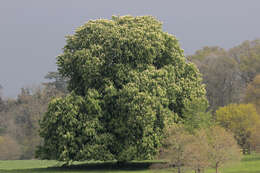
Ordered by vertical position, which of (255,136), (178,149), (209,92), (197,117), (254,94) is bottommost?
(178,149)

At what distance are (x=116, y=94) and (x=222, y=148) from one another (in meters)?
13.0

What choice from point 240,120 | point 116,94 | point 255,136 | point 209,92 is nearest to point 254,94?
point 240,120

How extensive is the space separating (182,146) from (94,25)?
17.4 metres

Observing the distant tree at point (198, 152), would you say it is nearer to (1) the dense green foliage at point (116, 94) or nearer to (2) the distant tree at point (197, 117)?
(2) the distant tree at point (197, 117)

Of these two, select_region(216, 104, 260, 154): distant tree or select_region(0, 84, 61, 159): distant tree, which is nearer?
select_region(216, 104, 260, 154): distant tree

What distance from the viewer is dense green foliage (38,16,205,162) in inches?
1671

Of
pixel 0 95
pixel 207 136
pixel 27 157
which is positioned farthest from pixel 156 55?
pixel 0 95

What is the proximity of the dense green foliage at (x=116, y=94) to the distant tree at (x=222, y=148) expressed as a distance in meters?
7.53

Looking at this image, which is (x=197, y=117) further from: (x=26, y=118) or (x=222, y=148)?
(x=26, y=118)

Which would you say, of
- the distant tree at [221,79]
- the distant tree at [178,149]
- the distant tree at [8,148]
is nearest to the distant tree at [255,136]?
the distant tree at [178,149]

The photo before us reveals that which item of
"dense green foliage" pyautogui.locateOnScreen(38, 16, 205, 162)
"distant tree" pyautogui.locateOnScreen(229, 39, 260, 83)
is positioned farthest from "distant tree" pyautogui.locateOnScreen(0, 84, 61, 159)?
"distant tree" pyautogui.locateOnScreen(229, 39, 260, 83)

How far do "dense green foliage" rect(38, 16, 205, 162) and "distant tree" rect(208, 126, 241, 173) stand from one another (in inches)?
296

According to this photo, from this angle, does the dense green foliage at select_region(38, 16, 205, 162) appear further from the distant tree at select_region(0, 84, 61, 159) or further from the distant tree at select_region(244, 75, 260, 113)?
the distant tree at select_region(0, 84, 61, 159)

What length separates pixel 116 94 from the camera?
4362 cm
